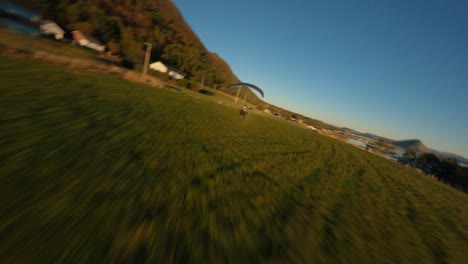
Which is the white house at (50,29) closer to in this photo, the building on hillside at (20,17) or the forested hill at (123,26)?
the building on hillside at (20,17)

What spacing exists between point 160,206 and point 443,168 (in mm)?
105198

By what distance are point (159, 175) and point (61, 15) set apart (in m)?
87.9

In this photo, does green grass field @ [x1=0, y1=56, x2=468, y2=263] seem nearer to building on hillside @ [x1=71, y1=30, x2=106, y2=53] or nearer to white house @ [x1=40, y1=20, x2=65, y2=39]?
white house @ [x1=40, y1=20, x2=65, y2=39]

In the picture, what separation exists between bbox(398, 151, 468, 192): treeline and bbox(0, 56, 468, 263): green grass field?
3291 inches

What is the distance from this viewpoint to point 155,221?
324 centimetres

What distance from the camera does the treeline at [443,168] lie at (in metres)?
62.0

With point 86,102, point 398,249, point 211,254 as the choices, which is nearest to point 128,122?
point 86,102

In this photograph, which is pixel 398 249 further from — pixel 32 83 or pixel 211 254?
pixel 32 83

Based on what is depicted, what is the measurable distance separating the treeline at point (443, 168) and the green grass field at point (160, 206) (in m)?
83.6

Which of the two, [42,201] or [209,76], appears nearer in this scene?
[42,201]

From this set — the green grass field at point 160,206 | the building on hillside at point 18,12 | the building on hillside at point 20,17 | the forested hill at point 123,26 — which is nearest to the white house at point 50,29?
the building on hillside at point 20,17

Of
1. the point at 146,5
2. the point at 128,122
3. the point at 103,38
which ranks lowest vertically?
the point at 128,122

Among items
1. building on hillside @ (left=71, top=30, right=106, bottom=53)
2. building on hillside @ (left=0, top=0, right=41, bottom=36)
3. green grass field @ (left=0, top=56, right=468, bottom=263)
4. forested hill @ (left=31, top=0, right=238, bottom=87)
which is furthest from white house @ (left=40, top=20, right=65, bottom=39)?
green grass field @ (left=0, top=56, right=468, bottom=263)

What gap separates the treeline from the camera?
204 ft
